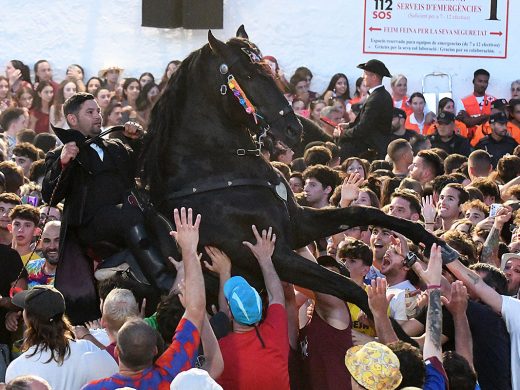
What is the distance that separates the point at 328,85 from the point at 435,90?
70.4 inches

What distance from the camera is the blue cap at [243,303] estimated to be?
290 inches

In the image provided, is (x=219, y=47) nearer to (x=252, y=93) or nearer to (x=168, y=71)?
(x=252, y=93)

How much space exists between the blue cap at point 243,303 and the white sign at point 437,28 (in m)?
15.1

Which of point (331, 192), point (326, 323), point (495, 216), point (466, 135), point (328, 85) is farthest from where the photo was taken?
point (328, 85)

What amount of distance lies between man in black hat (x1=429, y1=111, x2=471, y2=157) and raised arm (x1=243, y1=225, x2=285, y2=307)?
385 inches

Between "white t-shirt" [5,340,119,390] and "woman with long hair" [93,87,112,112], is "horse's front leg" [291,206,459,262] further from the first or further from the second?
"woman with long hair" [93,87,112,112]

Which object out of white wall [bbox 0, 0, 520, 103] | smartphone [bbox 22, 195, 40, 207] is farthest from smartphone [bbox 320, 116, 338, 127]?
smartphone [bbox 22, 195, 40, 207]

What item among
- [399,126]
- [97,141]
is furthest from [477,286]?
[399,126]

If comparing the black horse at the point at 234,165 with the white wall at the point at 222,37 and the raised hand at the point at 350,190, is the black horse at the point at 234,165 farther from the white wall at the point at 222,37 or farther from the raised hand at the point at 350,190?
the white wall at the point at 222,37

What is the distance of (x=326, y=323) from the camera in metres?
8.09

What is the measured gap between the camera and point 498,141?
17781mm

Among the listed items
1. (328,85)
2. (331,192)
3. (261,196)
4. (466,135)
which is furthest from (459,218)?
(328,85)

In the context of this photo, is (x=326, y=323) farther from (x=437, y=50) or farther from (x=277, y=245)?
(x=437, y=50)

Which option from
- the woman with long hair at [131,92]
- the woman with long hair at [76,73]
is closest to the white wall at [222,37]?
the woman with long hair at [76,73]
